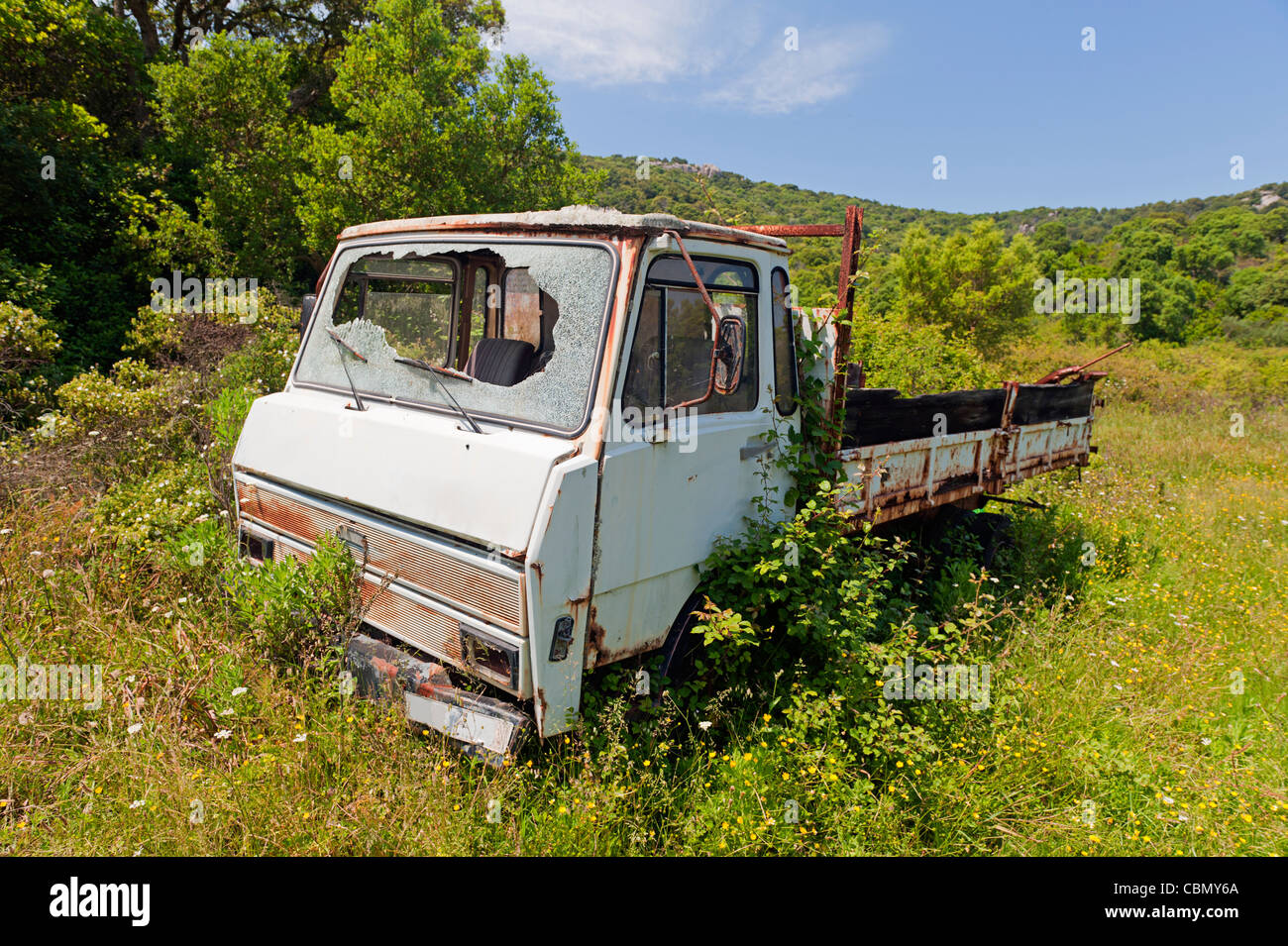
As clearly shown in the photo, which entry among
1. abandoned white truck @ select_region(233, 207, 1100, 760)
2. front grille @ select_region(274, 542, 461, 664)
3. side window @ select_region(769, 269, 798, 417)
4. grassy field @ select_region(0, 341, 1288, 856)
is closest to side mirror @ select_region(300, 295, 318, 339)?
abandoned white truck @ select_region(233, 207, 1100, 760)

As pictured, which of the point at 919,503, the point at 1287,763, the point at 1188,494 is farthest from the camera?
the point at 1188,494

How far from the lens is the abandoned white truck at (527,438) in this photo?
283cm

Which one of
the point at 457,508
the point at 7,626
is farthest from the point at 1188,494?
the point at 7,626

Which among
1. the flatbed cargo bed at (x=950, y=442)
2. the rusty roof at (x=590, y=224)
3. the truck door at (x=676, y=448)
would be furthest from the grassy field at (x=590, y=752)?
the rusty roof at (x=590, y=224)

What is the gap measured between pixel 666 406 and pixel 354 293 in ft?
6.76

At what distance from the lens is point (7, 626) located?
3.89m

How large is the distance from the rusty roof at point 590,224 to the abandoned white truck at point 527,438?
0.04ft

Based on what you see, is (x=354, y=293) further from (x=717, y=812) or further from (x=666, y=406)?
(x=717, y=812)

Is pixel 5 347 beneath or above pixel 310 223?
beneath

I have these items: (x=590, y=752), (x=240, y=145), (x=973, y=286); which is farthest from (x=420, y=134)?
(x=973, y=286)

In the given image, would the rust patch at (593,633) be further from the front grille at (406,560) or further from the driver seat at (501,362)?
the driver seat at (501,362)

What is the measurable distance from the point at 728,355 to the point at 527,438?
0.97m

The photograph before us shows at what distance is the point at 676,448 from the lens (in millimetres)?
3221

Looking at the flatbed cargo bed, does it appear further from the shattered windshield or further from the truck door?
the shattered windshield
